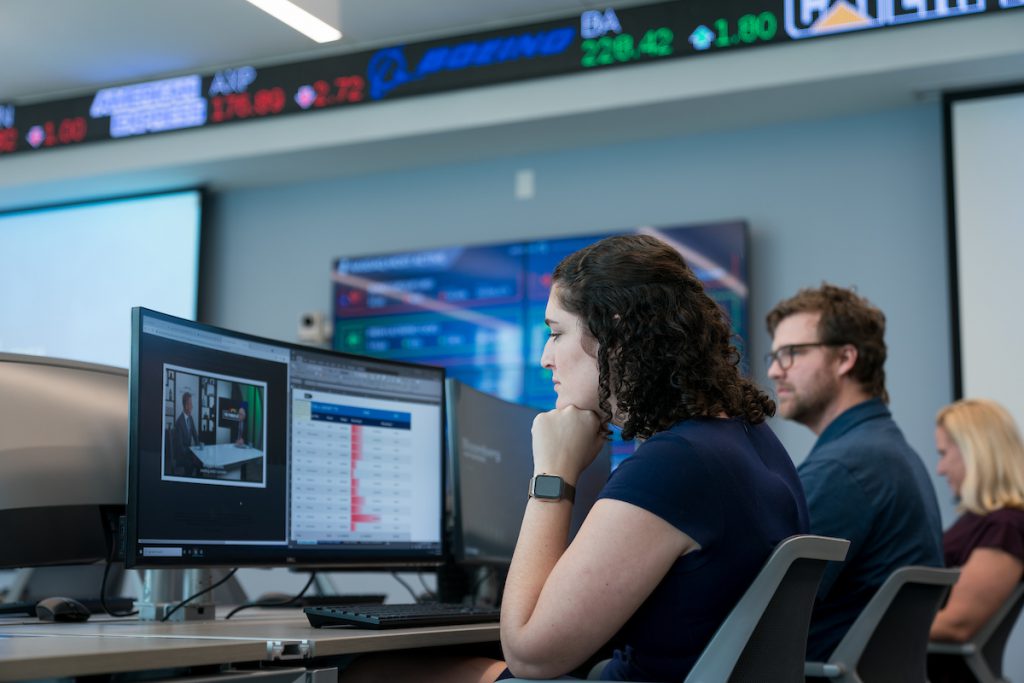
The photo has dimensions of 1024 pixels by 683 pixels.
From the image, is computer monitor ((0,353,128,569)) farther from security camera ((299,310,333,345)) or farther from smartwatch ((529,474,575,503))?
security camera ((299,310,333,345))

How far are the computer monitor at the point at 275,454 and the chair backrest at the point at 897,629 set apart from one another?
793 mm

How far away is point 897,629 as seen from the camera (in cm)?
219

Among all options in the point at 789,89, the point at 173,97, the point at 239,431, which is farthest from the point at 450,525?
the point at 173,97

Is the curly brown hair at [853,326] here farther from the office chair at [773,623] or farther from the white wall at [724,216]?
the white wall at [724,216]

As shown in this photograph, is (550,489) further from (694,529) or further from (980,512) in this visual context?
(980,512)

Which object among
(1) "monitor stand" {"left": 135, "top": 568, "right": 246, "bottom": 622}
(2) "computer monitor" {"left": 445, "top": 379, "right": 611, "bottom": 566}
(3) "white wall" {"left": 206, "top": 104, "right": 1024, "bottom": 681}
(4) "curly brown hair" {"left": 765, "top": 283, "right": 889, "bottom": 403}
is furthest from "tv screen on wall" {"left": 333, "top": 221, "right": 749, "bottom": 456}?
(1) "monitor stand" {"left": 135, "top": 568, "right": 246, "bottom": 622}

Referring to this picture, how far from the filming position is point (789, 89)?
4.11m

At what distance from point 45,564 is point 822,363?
1759 millimetres

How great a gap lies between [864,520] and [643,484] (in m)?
1.08

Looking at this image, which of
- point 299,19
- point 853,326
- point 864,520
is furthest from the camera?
point 299,19

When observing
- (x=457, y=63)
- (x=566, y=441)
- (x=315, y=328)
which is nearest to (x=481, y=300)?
(x=315, y=328)

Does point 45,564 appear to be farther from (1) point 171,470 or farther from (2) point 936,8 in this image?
(2) point 936,8

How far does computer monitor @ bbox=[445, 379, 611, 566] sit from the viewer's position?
7.71 ft

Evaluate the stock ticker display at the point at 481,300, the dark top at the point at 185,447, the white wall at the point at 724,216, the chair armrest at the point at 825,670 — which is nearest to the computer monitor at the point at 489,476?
the chair armrest at the point at 825,670
